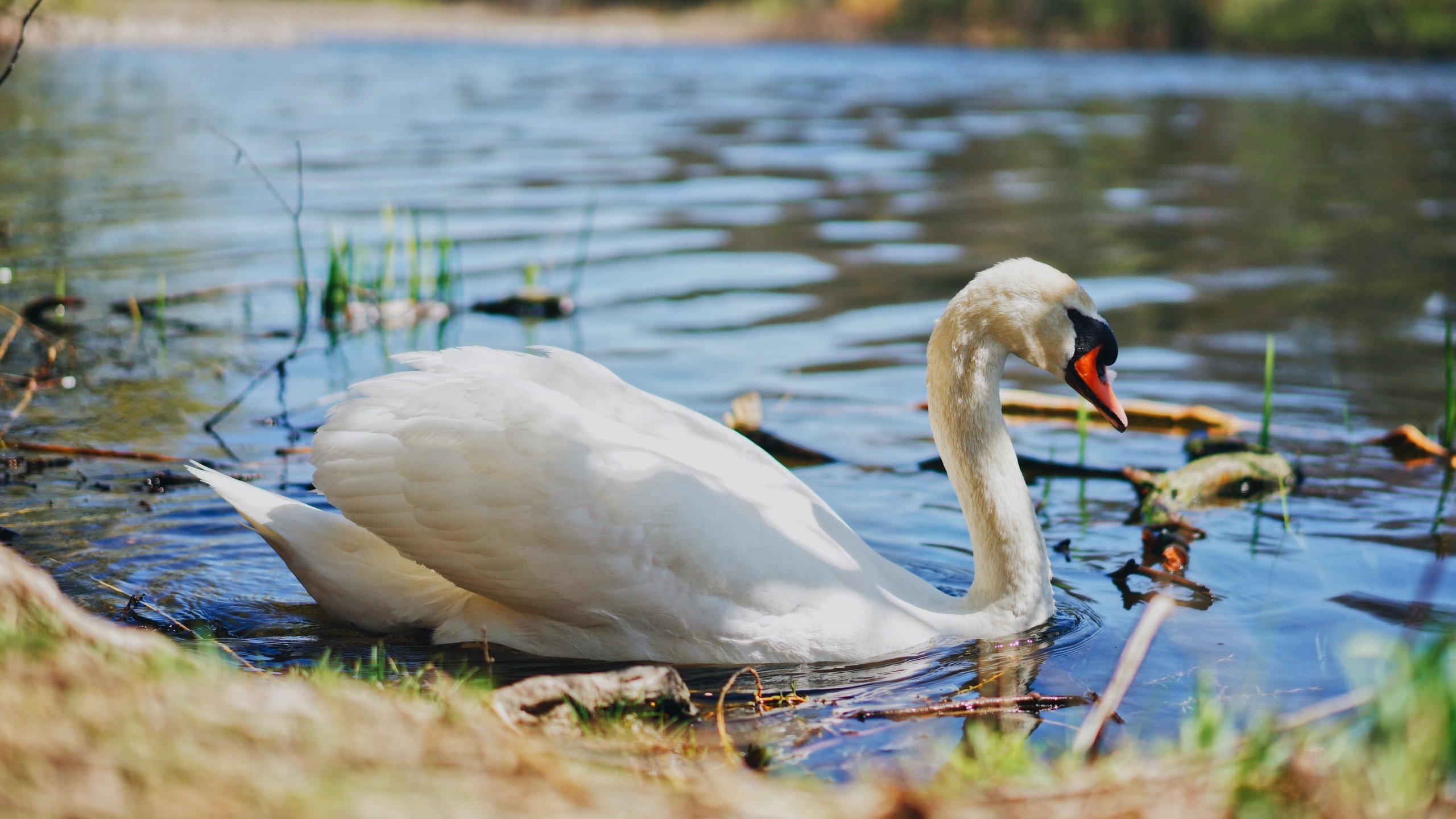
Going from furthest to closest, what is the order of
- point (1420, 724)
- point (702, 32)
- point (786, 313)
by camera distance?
point (702, 32) < point (786, 313) < point (1420, 724)

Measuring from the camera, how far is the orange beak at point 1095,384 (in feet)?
15.0

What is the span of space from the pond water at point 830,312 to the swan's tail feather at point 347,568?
117mm

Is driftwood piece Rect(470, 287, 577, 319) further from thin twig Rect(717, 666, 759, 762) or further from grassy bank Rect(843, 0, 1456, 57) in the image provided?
grassy bank Rect(843, 0, 1456, 57)

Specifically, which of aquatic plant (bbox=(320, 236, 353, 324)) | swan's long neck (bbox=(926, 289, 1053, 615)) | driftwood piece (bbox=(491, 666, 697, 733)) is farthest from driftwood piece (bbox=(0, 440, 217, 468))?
swan's long neck (bbox=(926, 289, 1053, 615))

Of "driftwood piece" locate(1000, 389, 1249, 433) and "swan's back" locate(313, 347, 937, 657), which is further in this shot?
"driftwood piece" locate(1000, 389, 1249, 433)

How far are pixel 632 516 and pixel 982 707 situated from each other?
115cm

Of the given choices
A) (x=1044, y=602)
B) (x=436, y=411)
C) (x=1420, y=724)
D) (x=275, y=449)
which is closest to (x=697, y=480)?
(x=436, y=411)

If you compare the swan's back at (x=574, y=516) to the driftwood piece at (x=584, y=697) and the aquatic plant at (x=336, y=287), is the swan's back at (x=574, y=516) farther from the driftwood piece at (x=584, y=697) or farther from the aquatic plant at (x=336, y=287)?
the aquatic plant at (x=336, y=287)

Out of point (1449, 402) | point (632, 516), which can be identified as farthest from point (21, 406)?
point (1449, 402)

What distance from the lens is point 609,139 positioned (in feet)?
74.1

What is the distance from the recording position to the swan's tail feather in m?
4.44

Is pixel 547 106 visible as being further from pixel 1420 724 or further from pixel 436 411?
pixel 1420 724

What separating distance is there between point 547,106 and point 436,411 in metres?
26.0

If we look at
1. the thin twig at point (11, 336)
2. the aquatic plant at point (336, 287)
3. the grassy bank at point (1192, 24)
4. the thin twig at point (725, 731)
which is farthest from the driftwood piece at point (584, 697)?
the grassy bank at point (1192, 24)
